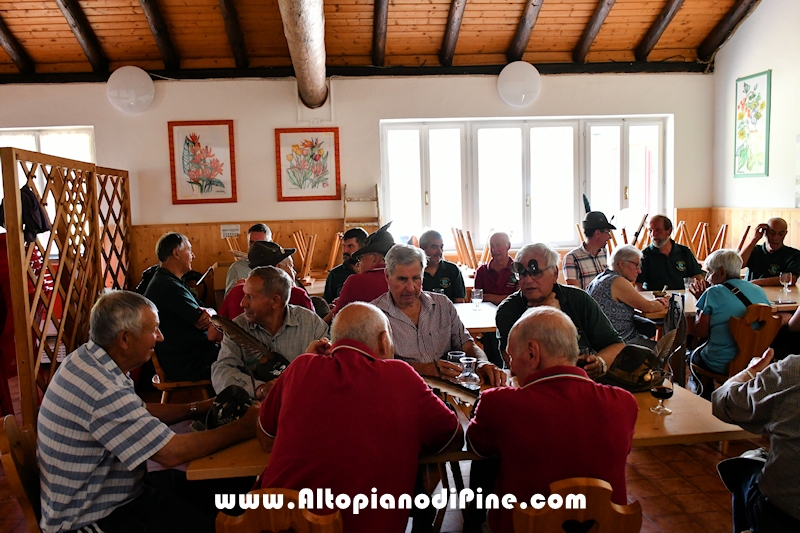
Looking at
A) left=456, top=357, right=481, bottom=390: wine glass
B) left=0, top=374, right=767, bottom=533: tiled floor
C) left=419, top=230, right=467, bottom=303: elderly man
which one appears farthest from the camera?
left=419, top=230, right=467, bottom=303: elderly man

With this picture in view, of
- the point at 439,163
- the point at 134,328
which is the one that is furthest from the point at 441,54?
the point at 134,328

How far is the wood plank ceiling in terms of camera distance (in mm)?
6445

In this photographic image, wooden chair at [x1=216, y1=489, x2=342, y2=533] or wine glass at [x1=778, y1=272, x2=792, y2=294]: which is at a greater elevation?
wine glass at [x1=778, y1=272, x2=792, y2=294]

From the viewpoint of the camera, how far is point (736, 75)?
7312 millimetres

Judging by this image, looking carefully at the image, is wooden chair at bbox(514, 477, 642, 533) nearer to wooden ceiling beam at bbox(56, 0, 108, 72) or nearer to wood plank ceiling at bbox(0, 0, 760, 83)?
wood plank ceiling at bbox(0, 0, 760, 83)

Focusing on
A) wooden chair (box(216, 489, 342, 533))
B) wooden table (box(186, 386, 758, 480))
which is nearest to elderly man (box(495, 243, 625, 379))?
wooden table (box(186, 386, 758, 480))

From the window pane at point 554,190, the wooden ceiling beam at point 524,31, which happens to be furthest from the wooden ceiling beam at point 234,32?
the window pane at point 554,190

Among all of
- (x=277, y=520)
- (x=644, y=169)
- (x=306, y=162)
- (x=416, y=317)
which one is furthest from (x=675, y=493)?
(x=644, y=169)

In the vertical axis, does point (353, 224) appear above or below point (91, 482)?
above

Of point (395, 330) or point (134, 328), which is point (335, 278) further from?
point (134, 328)

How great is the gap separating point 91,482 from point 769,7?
770 centimetres

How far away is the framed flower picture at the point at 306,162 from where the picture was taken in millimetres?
7219

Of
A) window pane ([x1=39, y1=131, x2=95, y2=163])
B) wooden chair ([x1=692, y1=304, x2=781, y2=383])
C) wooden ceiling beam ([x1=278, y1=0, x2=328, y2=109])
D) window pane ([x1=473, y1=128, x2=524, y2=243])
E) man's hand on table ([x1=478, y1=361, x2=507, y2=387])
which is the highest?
wooden ceiling beam ([x1=278, y1=0, x2=328, y2=109])

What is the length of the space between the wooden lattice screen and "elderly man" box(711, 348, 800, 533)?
3.76 meters
